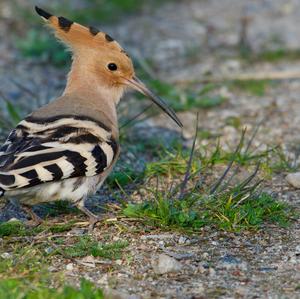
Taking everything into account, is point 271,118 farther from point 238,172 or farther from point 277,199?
point 277,199

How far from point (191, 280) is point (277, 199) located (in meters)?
0.97

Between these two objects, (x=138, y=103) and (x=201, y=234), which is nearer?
(x=201, y=234)

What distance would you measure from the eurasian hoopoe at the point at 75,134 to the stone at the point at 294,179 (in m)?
0.76

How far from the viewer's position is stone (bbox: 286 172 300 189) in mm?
3937

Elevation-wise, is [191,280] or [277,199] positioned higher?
[277,199]

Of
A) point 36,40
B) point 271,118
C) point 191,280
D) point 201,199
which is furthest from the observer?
point 36,40

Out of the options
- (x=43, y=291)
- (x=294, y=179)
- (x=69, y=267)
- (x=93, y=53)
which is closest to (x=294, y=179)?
(x=294, y=179)

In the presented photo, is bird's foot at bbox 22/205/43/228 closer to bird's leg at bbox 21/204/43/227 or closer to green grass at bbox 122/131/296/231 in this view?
bird's leg at bbox 21/204/43/227

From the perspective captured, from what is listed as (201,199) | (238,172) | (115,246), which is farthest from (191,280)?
(238,172)

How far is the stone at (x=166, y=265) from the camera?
119 inches

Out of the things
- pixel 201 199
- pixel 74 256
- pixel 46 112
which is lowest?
pixel 74 256

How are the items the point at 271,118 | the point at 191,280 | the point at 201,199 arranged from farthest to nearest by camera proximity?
the point at 271,118 < the point at 201,199 < the point at 191,280

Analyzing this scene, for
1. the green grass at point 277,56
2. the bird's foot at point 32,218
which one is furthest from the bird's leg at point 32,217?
the green grass at point 277,56

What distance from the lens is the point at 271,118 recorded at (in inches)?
204
